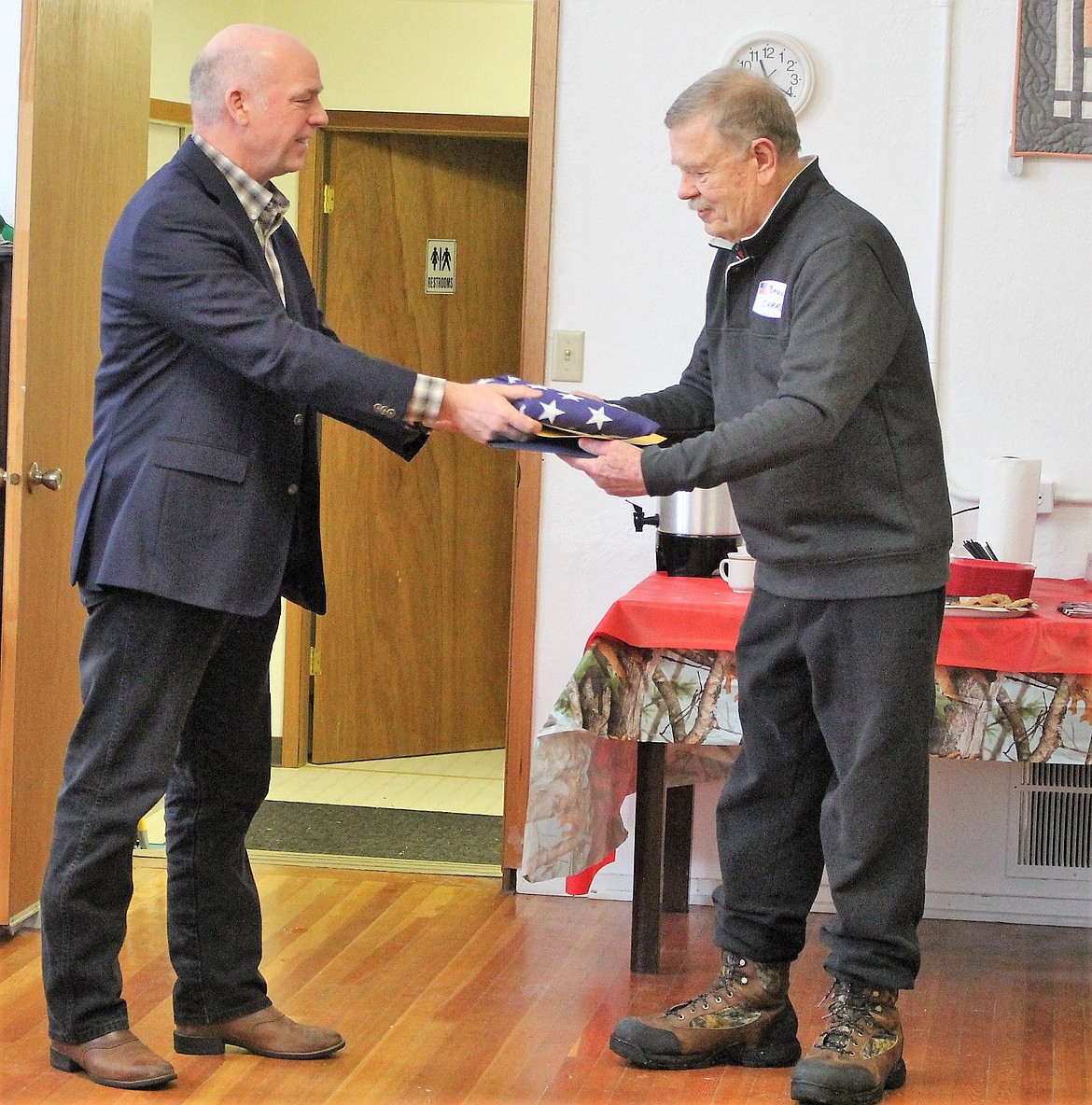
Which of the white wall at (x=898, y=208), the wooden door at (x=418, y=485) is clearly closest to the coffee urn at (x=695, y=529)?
the white wall at (x=898, y=208)

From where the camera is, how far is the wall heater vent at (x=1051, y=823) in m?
3.39

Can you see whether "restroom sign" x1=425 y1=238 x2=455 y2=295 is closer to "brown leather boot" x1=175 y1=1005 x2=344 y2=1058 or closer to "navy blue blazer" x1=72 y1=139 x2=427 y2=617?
"navy blue blazer" x1=72 y1=139 x2=427 y2=617

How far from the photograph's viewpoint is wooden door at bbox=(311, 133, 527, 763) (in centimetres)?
493

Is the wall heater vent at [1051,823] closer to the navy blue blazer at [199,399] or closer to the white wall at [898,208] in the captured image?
the white wall at [898,208]

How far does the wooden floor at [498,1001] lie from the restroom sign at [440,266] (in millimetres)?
2246

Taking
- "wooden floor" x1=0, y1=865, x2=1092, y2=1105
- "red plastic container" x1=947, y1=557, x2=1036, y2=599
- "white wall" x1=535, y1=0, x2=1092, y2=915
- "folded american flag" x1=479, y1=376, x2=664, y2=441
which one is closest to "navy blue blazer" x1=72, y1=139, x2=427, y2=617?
"folded american flag" x1=479, y1=376, x2=664, y2=441

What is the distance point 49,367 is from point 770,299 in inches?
61.5

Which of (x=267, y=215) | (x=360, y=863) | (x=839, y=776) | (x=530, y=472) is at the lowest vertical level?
(x=360, y=863)

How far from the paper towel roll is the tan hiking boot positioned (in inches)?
48.3

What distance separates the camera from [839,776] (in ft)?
7.55

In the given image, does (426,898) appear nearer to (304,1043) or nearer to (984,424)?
(304,1043)

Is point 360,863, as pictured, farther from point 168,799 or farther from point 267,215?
point 267,215

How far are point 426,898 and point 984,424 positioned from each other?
1664mm

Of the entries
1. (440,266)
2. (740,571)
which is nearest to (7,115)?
(740,571)
